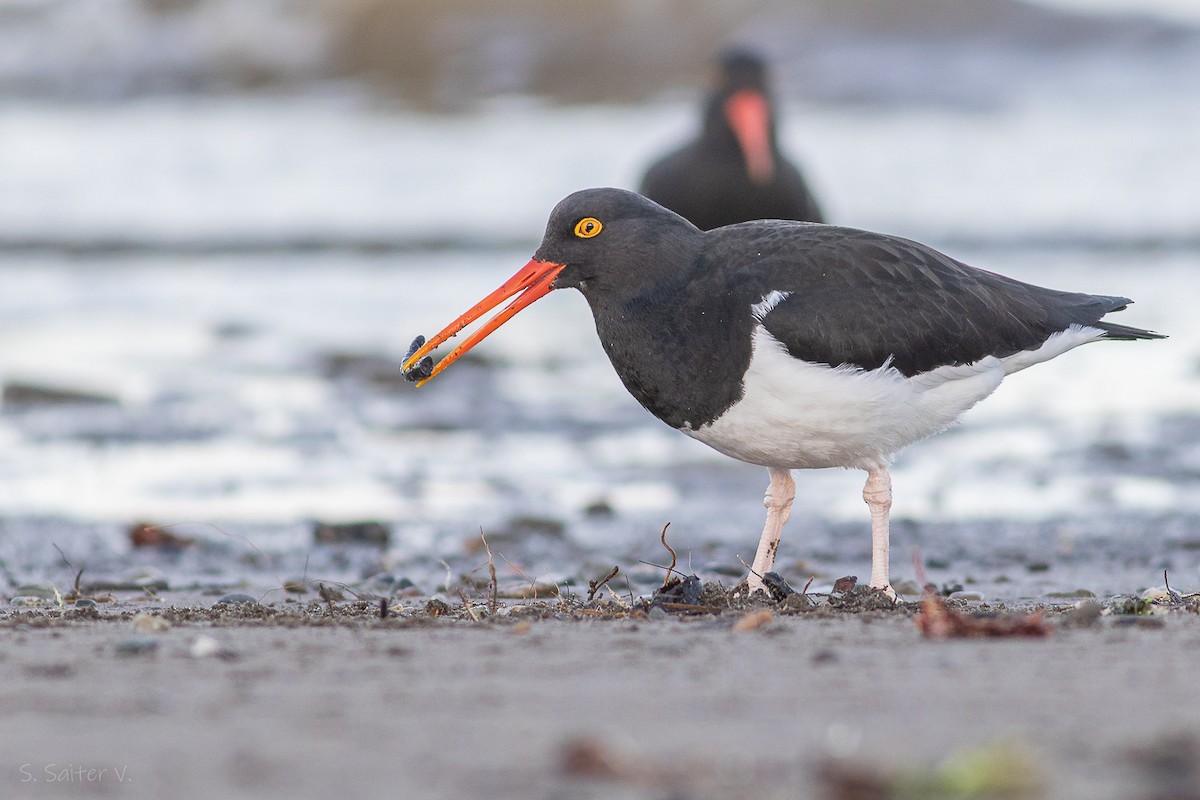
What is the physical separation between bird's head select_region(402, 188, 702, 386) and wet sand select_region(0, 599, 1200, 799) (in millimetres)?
1257

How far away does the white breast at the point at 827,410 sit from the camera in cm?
491

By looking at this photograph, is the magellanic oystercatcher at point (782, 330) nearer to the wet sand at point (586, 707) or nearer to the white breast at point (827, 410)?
the white breast at point (827, 410)

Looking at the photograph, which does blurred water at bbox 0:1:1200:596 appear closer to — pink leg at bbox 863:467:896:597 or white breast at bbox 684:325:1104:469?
pink leg at bbox 863:467:896:597

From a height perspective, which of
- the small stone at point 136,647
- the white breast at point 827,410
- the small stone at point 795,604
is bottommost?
the small stone at point 136,647

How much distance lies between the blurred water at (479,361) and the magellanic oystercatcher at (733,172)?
4.59 feet

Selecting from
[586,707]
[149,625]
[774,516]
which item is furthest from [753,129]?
[586,707]

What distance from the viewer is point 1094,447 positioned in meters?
8.11

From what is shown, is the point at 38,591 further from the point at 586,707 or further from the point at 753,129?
the point at 753,129

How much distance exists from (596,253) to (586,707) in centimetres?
227

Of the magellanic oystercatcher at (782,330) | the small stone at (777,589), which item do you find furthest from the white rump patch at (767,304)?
the small stone at (777,589)

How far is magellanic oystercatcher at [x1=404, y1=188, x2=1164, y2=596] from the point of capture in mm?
4945

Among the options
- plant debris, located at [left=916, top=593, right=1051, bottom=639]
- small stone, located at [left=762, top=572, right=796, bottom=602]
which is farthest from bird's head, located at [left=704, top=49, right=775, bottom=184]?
plant debris, located at [left=916, top=593, right=1051, bottom=639]

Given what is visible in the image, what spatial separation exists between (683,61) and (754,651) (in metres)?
25.8

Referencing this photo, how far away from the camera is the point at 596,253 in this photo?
5258 mm
